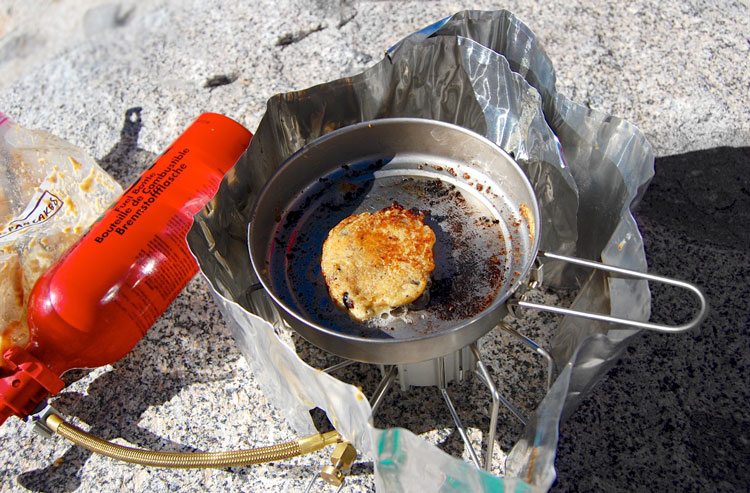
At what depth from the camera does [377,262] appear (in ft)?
5.09

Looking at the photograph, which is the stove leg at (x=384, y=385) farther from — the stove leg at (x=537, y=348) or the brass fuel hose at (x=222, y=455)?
the stove leg at (x=537, y=348)

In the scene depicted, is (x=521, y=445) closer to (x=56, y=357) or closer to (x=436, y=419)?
(x=436, y=419)

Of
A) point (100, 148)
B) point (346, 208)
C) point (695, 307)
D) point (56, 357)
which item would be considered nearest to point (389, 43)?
point (346, 208)

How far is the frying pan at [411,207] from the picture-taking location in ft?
5.10

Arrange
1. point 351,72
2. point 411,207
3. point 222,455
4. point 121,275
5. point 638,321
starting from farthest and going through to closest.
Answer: point 351,72 < point 411,207 < point 121,275 < point 222,455 < point 638,321

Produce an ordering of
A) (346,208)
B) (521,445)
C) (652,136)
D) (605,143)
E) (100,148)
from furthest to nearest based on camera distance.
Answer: (100,148) < (652,136) < (346,208) < (605,143) < (521,445)

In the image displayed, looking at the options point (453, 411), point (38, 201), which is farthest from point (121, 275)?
point (453, 411)

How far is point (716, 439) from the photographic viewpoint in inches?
61.5

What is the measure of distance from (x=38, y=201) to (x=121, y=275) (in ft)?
1.48

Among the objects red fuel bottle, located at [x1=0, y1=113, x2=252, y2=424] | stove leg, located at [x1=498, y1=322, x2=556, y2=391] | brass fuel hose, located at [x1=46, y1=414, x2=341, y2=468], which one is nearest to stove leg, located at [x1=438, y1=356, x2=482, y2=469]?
stove leg, located at [x1=498, y1=322, x2=556, y2=391]

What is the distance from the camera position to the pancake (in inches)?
59.2

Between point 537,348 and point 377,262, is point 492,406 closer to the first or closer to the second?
point 537,348

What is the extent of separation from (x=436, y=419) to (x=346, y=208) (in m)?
0.66

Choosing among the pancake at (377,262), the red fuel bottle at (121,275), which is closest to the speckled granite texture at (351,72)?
the red fuel bottle at (121,275)
